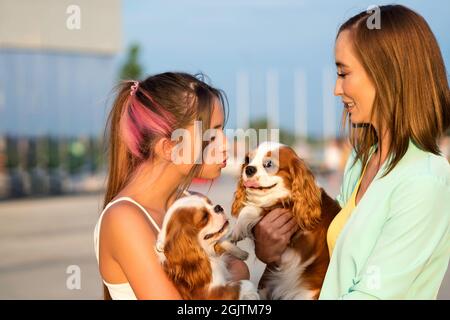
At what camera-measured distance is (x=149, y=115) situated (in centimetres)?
216

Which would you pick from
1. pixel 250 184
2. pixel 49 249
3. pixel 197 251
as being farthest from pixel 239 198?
pixel 49 249

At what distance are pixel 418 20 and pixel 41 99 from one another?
61.7 ft

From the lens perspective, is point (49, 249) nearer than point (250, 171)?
No

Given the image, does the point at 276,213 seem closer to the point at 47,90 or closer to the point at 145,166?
the point at 145,166

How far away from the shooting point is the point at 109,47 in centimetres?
1642

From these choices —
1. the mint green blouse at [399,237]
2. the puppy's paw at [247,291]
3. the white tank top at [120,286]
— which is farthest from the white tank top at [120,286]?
the mint green blouse at [399,237]

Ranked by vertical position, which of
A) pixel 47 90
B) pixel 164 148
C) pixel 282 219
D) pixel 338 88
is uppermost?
pixel 338 88

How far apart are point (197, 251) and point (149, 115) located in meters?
0.45

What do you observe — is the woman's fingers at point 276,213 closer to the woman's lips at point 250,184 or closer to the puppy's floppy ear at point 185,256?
the woman's lips at point 250,184

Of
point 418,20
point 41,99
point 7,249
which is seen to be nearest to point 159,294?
point 418,20

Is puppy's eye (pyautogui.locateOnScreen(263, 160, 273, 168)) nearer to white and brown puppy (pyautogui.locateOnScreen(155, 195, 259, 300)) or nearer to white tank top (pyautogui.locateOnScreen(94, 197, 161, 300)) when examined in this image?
white and brown puppy (pyautogui.locateOnScreen(155, 195, 259, 300))

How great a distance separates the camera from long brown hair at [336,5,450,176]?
2.01 m

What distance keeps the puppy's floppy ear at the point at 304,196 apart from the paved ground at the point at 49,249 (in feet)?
0.68

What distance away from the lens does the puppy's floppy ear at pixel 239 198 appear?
2.36 m
